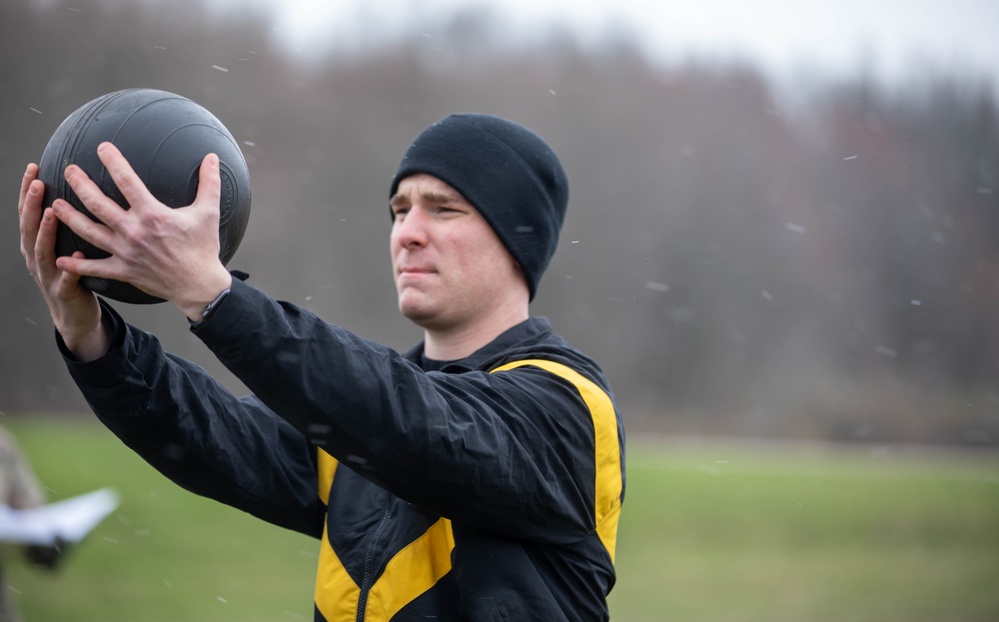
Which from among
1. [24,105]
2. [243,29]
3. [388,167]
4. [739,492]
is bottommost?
[739,492]

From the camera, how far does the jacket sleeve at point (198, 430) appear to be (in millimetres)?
2535

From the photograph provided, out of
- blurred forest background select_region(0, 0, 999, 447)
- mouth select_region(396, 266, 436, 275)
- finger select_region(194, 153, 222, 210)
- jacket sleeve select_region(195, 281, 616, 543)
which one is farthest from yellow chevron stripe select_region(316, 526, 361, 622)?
blurred forest background select_region(0, 0, 999, 447)

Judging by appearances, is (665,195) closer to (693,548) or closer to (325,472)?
(693,548)

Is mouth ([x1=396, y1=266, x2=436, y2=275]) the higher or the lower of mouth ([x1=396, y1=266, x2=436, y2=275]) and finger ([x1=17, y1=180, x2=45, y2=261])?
the lower

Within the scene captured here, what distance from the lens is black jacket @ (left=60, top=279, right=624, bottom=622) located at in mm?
2074

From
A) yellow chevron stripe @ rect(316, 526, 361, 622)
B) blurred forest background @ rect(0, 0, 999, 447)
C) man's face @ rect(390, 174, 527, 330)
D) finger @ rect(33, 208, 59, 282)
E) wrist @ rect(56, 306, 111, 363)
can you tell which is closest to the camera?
finger @ rect(33, 208, 59, 282)

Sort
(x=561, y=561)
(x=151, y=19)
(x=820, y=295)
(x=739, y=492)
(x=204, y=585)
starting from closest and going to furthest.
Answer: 1. (x=561, y=561)
2. (x=204, y=585)
3. (x=739, y=492)
4. (x=151, y=19)
5. (x=820, y=295)

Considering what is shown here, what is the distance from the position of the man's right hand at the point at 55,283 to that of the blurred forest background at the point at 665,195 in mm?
33253

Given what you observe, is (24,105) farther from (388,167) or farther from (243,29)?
(388,167)

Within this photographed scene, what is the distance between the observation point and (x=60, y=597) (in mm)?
12992

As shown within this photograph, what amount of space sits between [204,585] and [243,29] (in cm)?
3249

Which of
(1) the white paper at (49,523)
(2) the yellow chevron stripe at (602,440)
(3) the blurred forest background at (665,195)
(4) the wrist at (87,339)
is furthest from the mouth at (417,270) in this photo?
(3) the blurred forest background at (665,195)

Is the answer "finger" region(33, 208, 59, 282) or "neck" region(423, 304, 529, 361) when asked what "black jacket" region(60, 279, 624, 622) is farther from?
"finger" region(33, 208, 59, 282)

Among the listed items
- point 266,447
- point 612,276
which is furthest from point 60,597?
point 612,276
